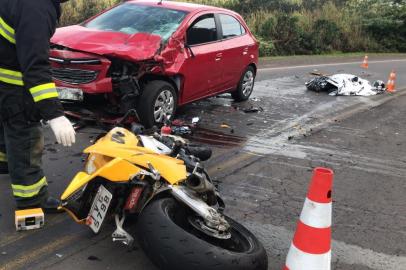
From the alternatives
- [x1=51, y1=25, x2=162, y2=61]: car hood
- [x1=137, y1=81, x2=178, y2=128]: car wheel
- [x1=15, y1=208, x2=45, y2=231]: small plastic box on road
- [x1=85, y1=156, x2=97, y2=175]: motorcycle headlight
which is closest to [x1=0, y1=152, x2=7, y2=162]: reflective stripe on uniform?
[x1=15, y1=208, x2=45, y2=231]: small plastic box on road

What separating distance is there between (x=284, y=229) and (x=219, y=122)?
3884 mm

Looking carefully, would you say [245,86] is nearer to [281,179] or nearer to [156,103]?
[156,103]

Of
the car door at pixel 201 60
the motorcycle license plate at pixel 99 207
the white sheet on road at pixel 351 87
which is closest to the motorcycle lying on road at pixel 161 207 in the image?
the motorcycle license plate at pixel 99 207

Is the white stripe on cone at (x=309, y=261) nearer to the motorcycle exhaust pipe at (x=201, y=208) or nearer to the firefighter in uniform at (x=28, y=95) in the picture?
the motorcycle exhaust pipe at (x=201, y=208)

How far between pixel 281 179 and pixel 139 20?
366 centimetres

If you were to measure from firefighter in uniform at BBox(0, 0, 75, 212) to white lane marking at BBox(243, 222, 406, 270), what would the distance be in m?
1.68

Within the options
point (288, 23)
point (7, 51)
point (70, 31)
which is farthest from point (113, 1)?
point (7, 51)

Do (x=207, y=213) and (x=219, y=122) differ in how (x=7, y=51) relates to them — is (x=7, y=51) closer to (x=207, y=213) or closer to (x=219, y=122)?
(x=207, y=213)

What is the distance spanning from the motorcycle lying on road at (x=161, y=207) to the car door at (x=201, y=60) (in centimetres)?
392

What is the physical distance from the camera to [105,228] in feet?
13.3

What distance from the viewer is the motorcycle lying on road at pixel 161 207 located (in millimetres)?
3053

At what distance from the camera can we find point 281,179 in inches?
218

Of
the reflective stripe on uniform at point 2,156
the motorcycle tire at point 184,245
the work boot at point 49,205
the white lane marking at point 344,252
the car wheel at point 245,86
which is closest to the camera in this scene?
the motorcycle tire at point 184,245

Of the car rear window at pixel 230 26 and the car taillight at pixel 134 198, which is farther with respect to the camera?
the car rear window at pixel 230 26
